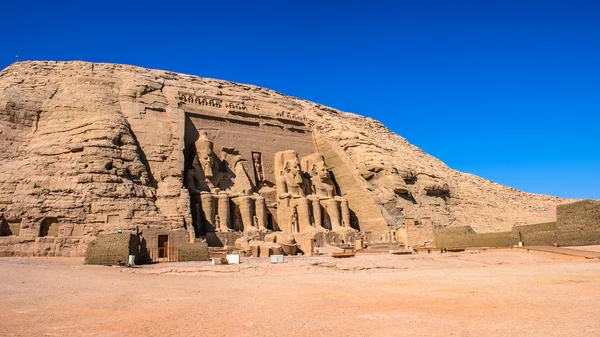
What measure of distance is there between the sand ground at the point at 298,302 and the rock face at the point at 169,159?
227 inches

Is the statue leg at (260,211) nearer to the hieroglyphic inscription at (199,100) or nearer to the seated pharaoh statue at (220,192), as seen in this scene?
the seated pharaoh statue at (220,192)

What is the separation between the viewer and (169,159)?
2248 cm

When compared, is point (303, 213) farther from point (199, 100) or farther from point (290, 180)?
point (199, 100)

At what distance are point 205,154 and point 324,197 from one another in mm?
7106

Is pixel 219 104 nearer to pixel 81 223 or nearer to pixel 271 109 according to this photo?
pixel 271 109

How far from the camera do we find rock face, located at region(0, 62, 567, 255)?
18047mm

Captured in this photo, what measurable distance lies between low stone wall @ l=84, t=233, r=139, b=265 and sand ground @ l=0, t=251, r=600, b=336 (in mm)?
2066

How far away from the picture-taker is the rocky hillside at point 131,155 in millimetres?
18219

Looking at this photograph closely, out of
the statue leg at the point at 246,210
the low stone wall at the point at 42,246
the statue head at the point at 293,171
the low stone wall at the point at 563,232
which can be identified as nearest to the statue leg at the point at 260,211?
the statue leg at the point at 246,210

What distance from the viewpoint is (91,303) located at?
7.43 m

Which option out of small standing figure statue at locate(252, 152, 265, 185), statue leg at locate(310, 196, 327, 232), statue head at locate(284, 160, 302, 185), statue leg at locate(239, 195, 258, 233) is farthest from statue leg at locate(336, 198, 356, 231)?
statue leg at locate(239, 195, 258, 233)

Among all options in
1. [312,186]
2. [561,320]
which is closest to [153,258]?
[312,186]

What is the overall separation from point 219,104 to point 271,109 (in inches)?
154

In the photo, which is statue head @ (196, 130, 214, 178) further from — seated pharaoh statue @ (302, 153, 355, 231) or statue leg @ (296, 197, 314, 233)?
seated pharaoh statue @ (302, 153, 355, 231)
